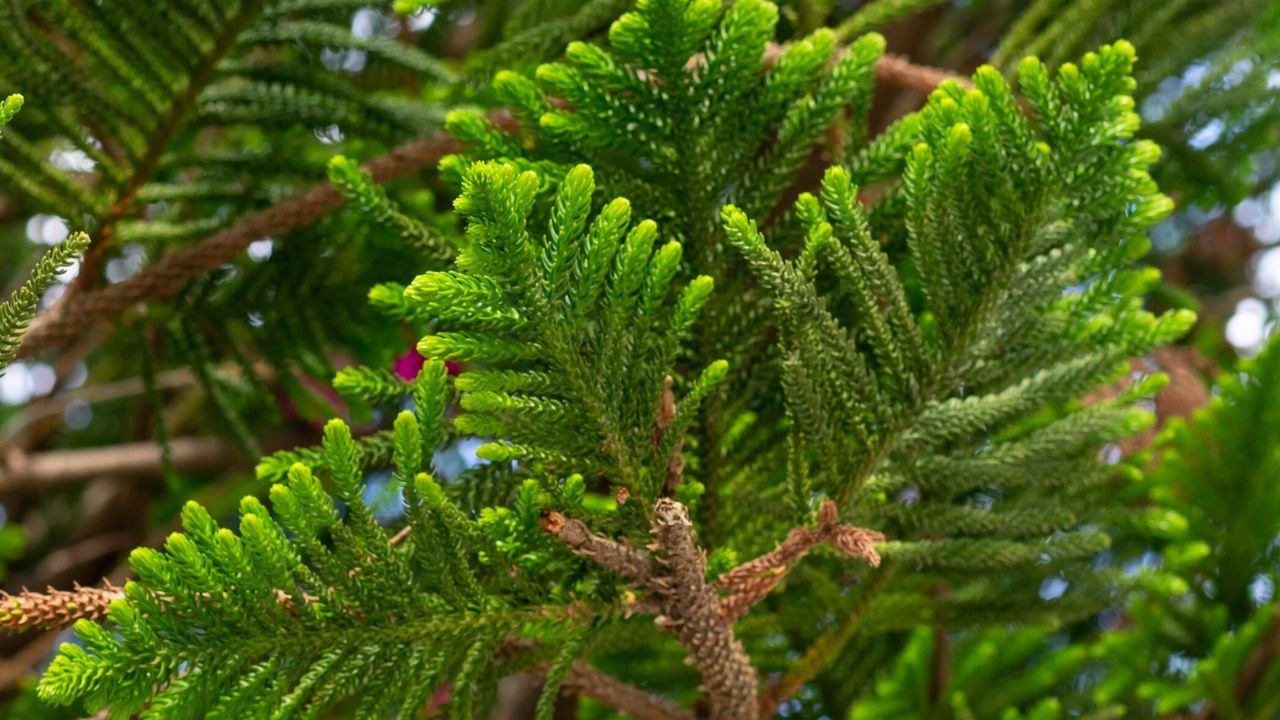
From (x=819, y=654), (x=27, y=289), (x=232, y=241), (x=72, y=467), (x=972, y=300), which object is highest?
(x=72, y=467)

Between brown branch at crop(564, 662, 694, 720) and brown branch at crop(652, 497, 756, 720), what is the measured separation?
0.06 m

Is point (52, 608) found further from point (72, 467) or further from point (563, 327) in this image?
point (72, 467)

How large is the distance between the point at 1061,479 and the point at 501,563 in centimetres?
31

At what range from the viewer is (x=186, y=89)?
2.24 ft

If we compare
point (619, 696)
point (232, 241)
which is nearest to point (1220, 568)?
point (619, 696)

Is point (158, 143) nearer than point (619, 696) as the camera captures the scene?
No

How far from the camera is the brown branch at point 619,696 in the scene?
1.83ft

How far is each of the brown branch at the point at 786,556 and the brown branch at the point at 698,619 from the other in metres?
0.01

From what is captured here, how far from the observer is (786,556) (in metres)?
0.45

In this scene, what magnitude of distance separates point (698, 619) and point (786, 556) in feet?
0.16

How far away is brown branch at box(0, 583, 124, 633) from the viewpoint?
39 cm

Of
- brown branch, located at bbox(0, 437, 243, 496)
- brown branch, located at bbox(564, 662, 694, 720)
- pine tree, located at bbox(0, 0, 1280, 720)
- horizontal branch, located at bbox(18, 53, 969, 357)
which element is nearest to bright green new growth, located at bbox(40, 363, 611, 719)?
pine tree, located at bbox(0, 0, 1280, 720)

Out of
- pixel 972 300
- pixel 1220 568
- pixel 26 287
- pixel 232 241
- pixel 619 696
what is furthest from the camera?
pixel 1220 568

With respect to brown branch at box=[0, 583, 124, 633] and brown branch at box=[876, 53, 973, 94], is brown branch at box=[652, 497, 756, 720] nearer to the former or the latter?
brown branch at box=[0, 583, 124, 633]
